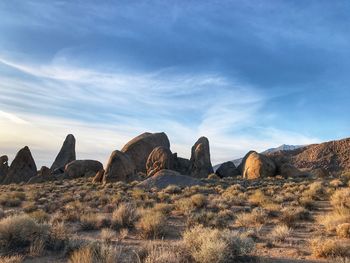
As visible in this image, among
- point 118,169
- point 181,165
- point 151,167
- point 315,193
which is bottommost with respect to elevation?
point 315,193

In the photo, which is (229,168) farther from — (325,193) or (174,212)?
(174,212)

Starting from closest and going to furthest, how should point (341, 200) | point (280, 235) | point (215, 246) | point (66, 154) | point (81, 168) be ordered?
point (215, 246)
point (280, 235)
point (341, 200)
point (81, 168)
point (66, 154)

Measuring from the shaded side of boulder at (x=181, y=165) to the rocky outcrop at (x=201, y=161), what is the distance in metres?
0.54

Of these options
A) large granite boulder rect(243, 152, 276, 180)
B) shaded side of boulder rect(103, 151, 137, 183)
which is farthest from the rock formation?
large granite boulder rect(243, 152, 276, 180)

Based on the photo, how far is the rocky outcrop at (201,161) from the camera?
4603cm

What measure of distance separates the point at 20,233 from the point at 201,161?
38.2m

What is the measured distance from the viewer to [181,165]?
47.4m

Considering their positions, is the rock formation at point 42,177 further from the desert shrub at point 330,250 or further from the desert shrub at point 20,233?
the desert shrub at point 330,250

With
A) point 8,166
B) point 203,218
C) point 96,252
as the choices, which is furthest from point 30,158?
point 96,252

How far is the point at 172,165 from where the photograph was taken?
45.2m

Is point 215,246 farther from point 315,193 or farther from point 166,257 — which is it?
point 315,193

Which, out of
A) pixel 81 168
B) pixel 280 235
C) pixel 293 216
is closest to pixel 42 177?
pixel 81 168

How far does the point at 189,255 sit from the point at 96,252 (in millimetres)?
1881

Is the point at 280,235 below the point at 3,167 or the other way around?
below
